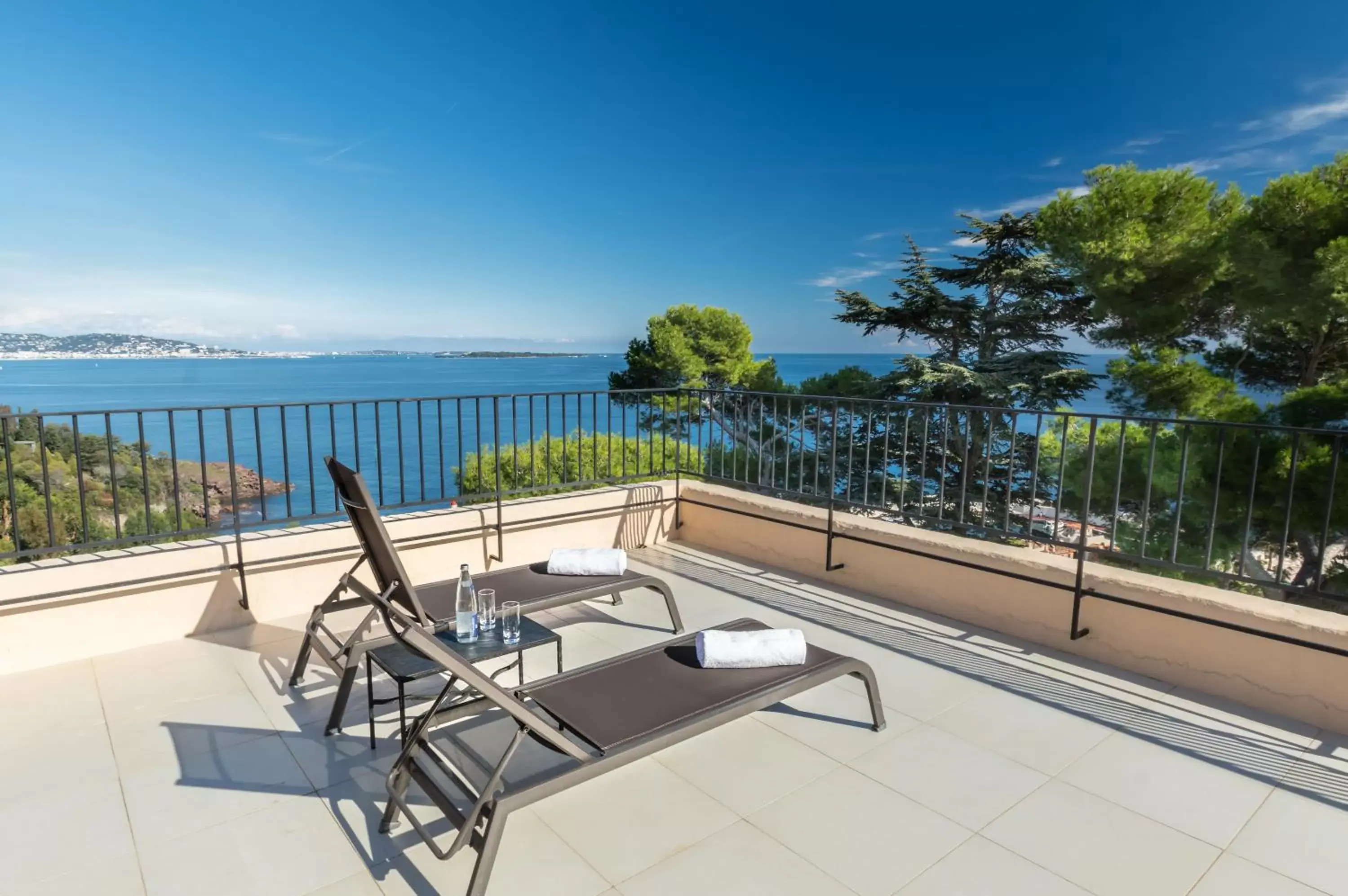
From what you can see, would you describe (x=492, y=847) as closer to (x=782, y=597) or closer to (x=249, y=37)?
(x=782, y=597)

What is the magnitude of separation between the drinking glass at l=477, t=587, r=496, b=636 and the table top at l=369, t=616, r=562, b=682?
0.02 metres

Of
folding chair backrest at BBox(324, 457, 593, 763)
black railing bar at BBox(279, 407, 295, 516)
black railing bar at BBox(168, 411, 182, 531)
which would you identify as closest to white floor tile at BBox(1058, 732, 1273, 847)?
folding chair backrest at BBox(324, 457, 593, 763)

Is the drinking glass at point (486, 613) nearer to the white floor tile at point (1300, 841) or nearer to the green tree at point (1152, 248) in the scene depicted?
the white floor tile at point (1300, 841)

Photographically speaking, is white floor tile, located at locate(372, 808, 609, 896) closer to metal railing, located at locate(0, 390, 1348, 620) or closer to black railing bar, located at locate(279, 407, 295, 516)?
metal railing, located at locate(0, 390, 1348, 620)

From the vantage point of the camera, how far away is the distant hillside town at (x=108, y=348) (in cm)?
1938

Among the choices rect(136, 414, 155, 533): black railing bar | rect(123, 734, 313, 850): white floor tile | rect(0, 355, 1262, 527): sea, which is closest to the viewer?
rect(123, 734, 313, 850): white floor tile

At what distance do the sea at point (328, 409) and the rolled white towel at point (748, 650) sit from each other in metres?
2.00

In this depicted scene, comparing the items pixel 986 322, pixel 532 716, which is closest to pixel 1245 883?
pixel 532 716

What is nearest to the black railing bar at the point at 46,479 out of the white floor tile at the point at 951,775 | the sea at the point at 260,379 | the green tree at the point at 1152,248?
the white floor tile at the point at 951,775

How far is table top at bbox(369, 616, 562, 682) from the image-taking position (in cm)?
227

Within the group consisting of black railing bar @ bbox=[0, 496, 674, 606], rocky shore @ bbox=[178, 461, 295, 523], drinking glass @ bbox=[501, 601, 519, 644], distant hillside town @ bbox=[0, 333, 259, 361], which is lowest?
rocky shore @ bbox=[178, 461, 295, 523]

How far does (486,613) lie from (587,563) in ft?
3.14

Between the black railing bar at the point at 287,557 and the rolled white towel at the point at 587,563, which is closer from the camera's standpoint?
the black railing bar at the point at 287,557

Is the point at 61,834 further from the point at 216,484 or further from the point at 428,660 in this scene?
the point at 216,484
